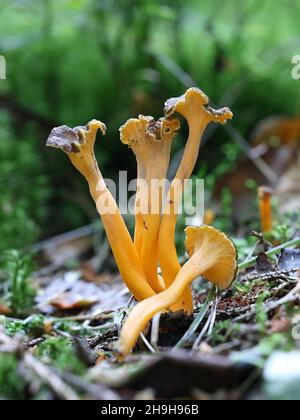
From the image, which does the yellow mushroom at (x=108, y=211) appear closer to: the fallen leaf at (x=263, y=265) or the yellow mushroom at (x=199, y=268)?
the yellow mushroom at (x=199, y=268)

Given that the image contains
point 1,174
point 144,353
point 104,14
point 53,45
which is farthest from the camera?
point 53,45

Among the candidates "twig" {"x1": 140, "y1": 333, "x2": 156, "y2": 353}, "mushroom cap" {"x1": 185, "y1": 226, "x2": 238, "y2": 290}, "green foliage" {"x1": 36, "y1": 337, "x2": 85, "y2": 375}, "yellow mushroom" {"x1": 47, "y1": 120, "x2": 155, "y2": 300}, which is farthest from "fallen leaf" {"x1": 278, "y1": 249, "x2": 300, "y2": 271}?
"green foliage" {"x1": 36, "y1": 337, "x2": 85, "y2": 375}

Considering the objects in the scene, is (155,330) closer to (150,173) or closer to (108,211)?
(108,211)

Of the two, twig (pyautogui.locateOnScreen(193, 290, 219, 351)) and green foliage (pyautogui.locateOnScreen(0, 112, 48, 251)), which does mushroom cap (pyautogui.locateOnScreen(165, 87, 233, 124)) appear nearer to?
twig (pyautogui.locateOnScreen(193, 290, 219, 351))

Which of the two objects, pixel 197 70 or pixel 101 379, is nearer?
pixel 101 379

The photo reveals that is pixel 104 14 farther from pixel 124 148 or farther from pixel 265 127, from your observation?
pixel 265 127

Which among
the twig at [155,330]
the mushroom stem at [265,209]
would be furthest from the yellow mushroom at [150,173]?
the mushroom stem at [265,209]

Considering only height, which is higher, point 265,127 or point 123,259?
point 265,127

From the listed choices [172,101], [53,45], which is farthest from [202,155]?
[172,101]
